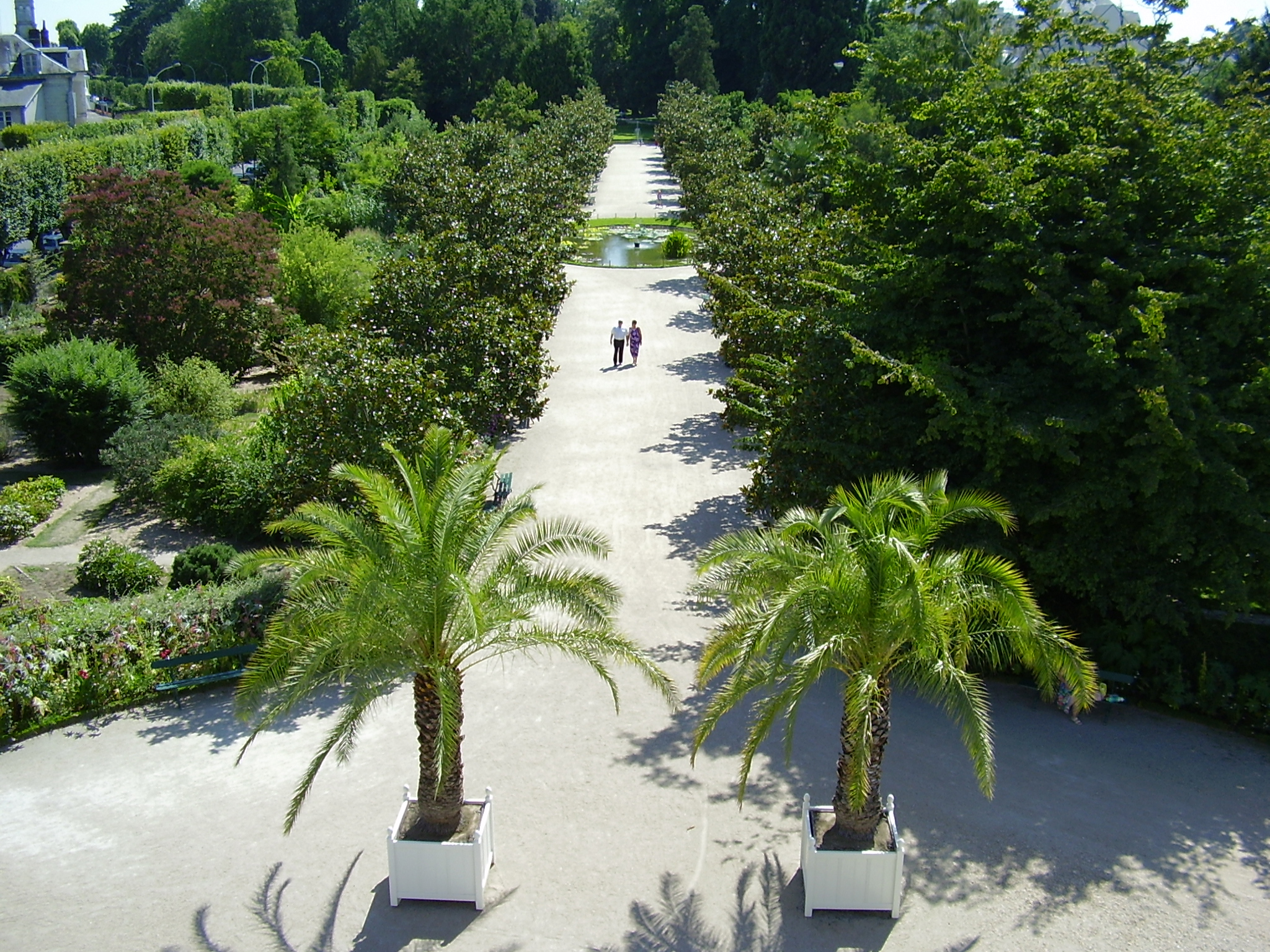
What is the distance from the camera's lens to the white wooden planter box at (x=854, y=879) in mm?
9422

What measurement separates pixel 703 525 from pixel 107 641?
8728mm

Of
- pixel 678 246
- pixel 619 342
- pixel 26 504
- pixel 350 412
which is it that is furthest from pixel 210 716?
pixel 678 246

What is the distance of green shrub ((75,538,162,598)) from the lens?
15.1 m

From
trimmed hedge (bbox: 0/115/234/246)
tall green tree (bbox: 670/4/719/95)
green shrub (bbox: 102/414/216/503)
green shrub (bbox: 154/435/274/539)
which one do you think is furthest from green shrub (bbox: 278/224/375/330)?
tall green tree (bbox: 670/4/719/95)

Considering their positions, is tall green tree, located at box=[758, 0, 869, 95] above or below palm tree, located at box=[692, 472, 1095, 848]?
above

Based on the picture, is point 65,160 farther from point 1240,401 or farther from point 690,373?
point 1240,401

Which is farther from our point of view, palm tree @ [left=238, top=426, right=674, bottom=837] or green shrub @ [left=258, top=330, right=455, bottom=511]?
green shrub @ [left=258, top=330, right=455, bottom=511]

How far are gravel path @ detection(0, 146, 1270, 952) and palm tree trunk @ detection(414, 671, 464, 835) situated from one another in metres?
0.76

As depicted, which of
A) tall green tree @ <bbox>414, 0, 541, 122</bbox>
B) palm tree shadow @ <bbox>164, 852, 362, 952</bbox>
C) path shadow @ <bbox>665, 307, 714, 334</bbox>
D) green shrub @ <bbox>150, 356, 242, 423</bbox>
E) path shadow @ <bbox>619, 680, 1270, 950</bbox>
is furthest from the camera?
tall green tree @ <bbox>414, 0, 541, 122</bbox>

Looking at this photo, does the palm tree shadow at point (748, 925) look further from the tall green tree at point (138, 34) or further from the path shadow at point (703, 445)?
the tall green tree at point (138, 34)

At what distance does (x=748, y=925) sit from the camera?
9422mm

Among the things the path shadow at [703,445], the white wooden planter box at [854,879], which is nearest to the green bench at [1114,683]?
the white wooden planter box at [854,879]

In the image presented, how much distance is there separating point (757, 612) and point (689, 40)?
70095 millimetres

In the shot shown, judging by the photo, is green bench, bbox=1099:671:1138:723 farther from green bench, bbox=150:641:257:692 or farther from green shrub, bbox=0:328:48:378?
green shrub, bbox=0:328:48:378
